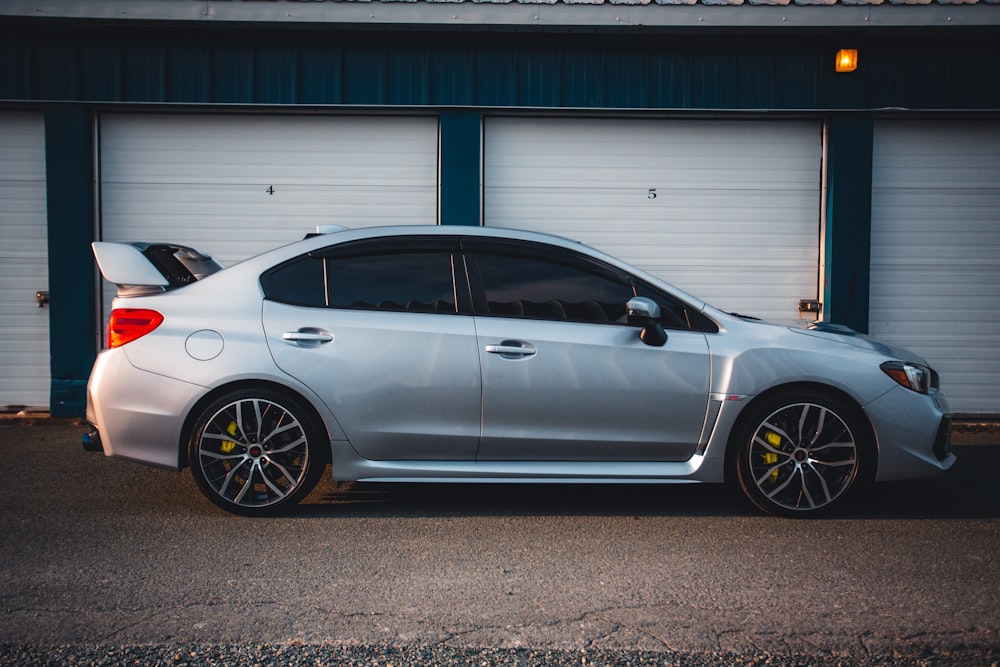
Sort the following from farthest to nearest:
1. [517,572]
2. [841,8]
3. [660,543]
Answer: [841,8], [660,543], [517,572]

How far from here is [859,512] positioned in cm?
549

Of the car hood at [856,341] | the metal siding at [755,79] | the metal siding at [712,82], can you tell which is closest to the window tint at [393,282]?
the car hood at [856,341]

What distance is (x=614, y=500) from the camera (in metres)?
5.81

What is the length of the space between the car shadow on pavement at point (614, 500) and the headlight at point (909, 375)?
77cm

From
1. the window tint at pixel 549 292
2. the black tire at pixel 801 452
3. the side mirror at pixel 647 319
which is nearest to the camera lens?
the side mirror at pixel 647 319

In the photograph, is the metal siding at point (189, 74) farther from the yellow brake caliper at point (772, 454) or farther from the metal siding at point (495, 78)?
the yellow brake caliper at point (772, 454)

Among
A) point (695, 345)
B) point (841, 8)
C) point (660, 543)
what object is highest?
point (841, 8)

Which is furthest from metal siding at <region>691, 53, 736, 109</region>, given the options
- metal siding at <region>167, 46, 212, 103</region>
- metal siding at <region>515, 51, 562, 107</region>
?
metal siding at <region>167, 46, 212, 103</region>

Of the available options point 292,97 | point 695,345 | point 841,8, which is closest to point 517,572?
point 695,345

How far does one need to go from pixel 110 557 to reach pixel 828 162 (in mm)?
7580

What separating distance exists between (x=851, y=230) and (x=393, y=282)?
222 inches

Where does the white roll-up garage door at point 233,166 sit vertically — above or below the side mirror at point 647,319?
above

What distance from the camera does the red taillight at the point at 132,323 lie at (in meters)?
5.25

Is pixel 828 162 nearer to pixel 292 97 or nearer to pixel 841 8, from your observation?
pixel 841 8
